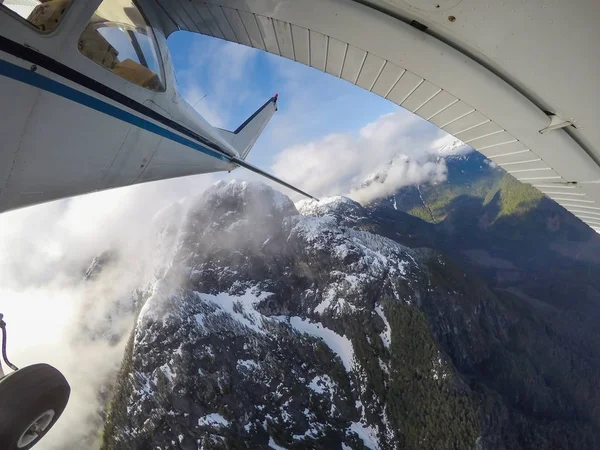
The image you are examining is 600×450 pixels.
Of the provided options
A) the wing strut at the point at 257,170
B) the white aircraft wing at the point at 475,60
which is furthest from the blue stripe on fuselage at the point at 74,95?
the wing strut at the point at 257,170

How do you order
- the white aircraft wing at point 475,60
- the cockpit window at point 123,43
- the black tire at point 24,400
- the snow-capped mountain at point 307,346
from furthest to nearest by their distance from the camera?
the snow-capped mountain at point 307,346 < the black tire at point 24,400 < the cockpit window at point 123,43 < the white aircraft wing at point 475,60

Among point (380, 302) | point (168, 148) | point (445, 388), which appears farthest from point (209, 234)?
point (168, 148)

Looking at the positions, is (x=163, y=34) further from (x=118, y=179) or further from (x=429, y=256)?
(x=429, y=256)

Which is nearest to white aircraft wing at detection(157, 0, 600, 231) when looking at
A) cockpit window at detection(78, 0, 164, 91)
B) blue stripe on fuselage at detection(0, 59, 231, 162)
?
cockpit window at detection(78, 0, 164, 91)

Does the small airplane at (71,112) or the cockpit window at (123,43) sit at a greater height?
the cockpit window at (123,43)

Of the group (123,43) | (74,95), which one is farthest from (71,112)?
(123,43)

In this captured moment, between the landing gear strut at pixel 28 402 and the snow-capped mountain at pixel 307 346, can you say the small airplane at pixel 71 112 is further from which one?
the snow-capped mountain at pixel 307 346
